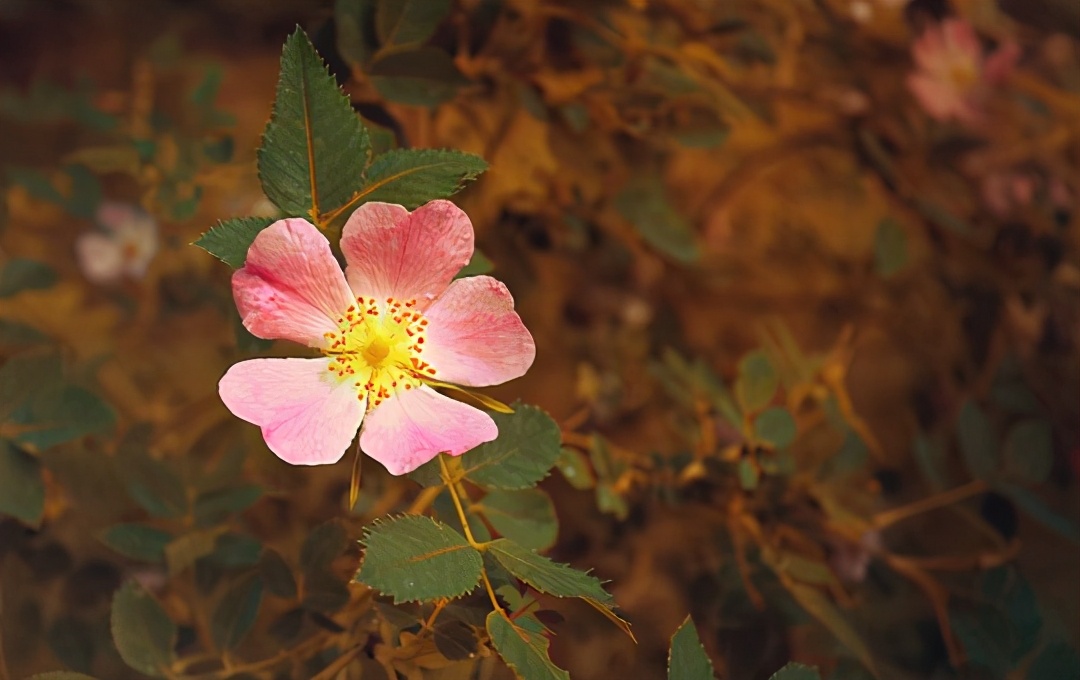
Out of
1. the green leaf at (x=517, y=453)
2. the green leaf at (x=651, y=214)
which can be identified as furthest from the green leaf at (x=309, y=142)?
the green leaf at (x=651, y=214)

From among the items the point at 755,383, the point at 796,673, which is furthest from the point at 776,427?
the point at 796,673

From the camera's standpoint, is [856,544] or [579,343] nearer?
[856,544]

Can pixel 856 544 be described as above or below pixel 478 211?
below

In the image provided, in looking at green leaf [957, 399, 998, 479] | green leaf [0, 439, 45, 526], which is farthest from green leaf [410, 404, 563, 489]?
green leaf [957, 399, 998, 479]

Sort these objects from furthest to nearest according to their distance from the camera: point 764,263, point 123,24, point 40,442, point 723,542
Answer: point 764,263 → point 123,24 → point 723,542 → point 40,442

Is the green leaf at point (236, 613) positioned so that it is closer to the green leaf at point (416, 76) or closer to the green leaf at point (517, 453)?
the green leaf at point (517, 453)

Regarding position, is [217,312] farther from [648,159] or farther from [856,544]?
[856,544]

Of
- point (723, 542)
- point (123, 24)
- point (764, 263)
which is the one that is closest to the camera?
point (723, 542)

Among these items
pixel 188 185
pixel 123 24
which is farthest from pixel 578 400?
pixel 123 24
